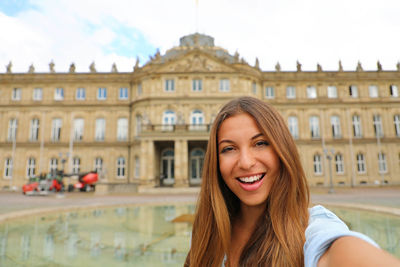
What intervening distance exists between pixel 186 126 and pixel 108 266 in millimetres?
20977

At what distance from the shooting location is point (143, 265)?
4348mm

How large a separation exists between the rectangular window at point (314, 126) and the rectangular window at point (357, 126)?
4.66 metres

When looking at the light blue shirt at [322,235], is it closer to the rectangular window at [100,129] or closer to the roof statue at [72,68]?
the rectangular window at [100,129]

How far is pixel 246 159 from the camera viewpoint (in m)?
1.36

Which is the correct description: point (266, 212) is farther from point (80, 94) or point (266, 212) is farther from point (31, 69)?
point (31, 69)

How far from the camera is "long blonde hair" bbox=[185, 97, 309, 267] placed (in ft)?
3.89

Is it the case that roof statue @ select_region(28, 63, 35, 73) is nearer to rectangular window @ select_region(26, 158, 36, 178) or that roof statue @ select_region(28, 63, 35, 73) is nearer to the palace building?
the palace building

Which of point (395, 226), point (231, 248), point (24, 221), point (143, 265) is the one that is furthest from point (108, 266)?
point (395, 226)

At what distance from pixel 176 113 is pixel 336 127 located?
66.3ft

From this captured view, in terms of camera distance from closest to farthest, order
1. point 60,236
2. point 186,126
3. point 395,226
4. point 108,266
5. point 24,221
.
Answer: point 108,266 < point 60,236 < point 395,226 < point 24,221 < point 186,126

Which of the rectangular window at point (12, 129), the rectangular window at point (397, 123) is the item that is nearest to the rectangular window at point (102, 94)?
the rectangular window at point (12, 129)

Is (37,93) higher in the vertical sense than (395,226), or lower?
higher

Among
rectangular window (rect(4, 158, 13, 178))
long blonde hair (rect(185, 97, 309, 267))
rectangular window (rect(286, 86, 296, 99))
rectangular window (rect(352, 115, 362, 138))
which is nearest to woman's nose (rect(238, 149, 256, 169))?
long blonde hair (rect(185, 97, 309, 267))

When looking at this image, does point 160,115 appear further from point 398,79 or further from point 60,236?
point 398,79
